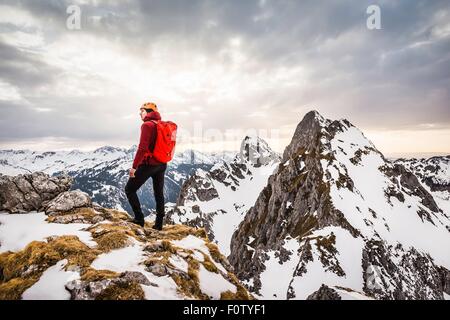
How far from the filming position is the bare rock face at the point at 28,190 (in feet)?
50.2

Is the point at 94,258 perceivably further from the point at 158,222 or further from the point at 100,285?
the point at 158,222

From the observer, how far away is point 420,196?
631ft

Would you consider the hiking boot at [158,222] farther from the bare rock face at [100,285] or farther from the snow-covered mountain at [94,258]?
the bare rock face at [100,285]

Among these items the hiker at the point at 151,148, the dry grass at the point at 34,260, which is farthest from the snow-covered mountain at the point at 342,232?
the dry grass at the point at 34,260

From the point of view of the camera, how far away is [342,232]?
114812 mm

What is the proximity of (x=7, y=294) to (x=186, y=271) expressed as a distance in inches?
184

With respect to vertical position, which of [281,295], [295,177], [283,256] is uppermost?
[295,177]

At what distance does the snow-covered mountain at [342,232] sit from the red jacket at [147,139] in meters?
65.1

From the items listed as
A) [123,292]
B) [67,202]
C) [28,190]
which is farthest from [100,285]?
[28,190]

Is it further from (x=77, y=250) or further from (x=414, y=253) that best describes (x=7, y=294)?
(x=414, y=253)

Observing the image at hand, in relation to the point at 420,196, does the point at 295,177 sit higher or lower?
higher
